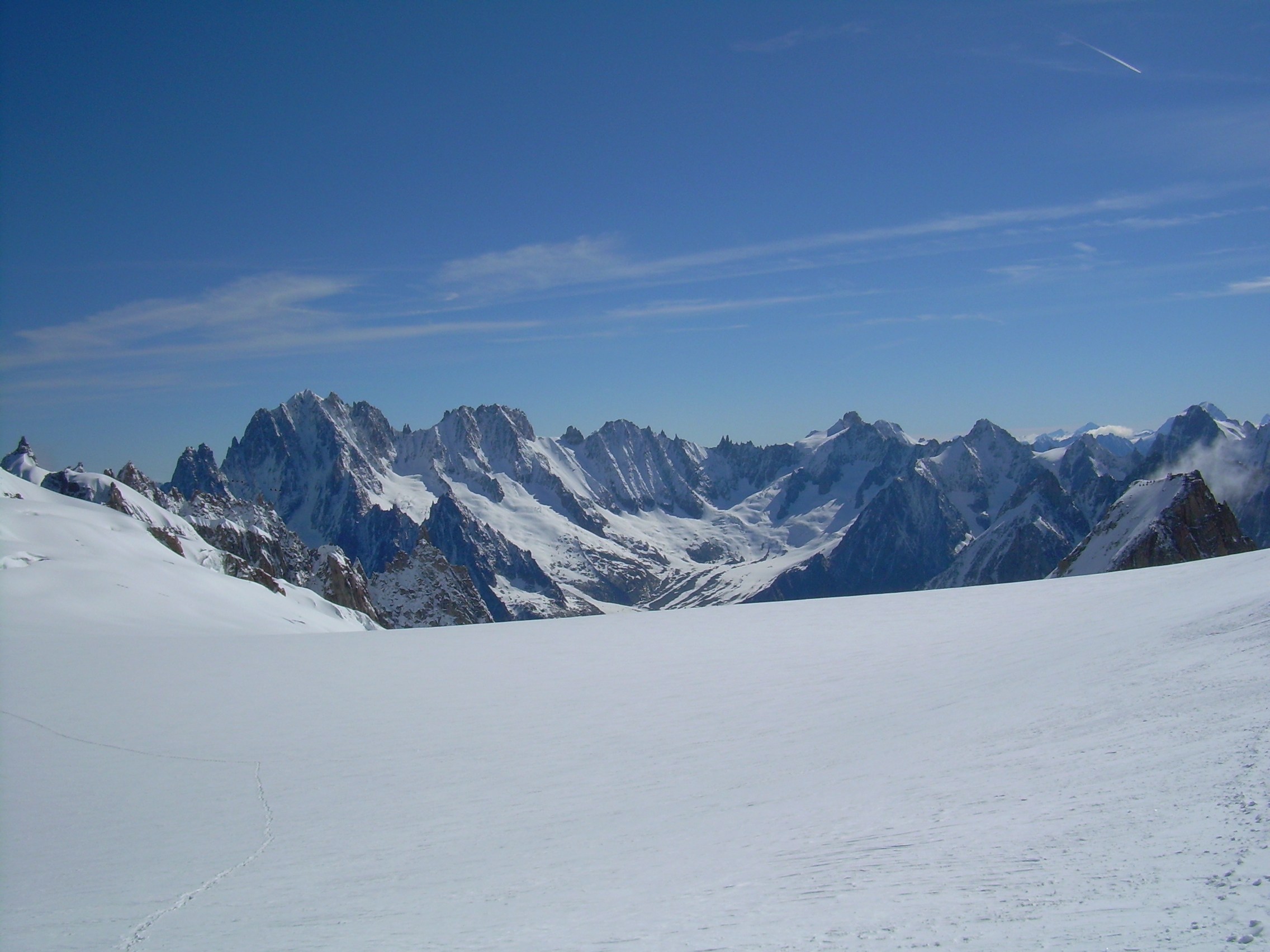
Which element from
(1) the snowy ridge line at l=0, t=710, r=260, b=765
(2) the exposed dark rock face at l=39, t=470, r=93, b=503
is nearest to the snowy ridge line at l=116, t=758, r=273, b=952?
(1) the snowy ridge line at l=0, t=710, r=260, b=765

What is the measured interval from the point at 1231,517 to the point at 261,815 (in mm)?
115299

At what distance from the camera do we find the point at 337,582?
94.4 m

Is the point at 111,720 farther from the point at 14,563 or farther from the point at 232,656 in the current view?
the point at 14,563

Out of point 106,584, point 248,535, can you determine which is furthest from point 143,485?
point 106,584

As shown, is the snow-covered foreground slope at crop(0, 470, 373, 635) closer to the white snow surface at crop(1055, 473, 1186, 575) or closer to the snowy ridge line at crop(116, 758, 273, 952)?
the snowy ridge line at crop(116, 758, 273, 952)

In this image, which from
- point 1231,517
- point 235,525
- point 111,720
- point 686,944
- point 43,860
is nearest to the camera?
point 686,944

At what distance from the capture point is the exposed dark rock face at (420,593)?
376 ft

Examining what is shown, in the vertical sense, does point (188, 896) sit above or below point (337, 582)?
above

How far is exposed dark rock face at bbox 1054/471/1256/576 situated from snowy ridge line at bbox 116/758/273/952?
93537 millimetres

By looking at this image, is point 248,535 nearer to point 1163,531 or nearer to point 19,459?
point 19,459

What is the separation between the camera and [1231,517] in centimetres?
9706

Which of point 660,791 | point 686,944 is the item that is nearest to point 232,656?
point 660,791

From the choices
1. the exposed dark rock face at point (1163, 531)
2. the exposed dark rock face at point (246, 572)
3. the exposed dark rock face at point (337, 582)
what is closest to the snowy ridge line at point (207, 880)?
the exposed dark rock face at point (246, 572)

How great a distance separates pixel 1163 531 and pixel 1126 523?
8.18 m
